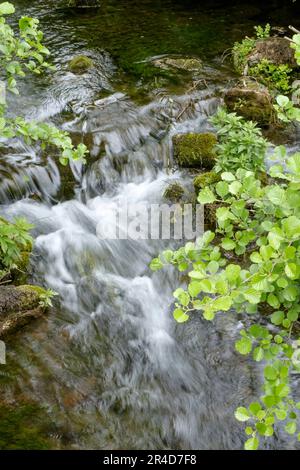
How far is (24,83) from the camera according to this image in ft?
29.9

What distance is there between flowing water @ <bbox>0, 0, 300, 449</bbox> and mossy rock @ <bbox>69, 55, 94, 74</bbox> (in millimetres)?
173

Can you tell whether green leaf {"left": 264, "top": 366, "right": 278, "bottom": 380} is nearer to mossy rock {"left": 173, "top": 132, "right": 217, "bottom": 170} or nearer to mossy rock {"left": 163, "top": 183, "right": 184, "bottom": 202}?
mossy rock {"left": 163, "top": 183, "right": 184, "bottom": 202}

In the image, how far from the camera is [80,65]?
9.64 meters

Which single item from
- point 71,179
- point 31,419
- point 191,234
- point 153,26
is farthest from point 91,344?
point 153,26

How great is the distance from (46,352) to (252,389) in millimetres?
2017

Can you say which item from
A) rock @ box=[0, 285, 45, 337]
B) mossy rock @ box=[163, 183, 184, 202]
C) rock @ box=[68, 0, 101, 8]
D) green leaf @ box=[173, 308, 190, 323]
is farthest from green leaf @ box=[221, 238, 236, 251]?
rock @ box=[68, 0, 101, 8]

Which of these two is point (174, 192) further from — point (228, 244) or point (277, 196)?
point (277, 196)

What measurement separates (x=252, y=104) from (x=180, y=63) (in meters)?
2.59

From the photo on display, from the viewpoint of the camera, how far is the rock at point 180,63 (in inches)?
389

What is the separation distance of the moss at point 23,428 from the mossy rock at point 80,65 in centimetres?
760

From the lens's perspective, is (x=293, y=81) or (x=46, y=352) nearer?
(x=46, y=352)

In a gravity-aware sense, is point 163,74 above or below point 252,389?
above

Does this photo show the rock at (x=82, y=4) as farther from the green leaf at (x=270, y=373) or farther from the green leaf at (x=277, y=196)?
the green leaf at (x=270, y=373)

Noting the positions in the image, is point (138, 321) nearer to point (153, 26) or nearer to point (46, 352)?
point (46, 352)
